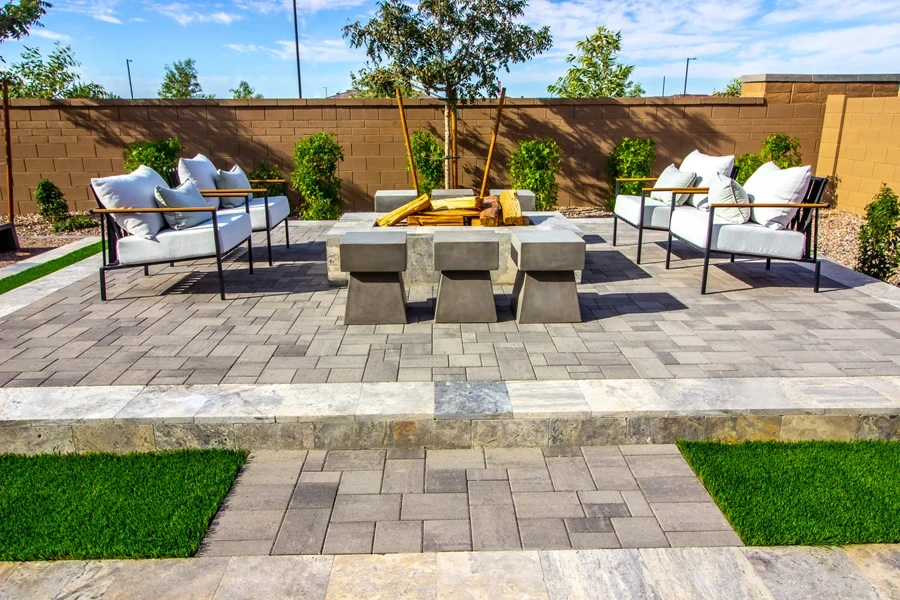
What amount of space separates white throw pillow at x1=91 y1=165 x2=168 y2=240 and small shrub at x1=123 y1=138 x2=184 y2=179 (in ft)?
12.5

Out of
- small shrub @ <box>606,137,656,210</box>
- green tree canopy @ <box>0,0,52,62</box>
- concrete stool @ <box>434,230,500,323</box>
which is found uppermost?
green tree canopy @ <box>0,0,52,62</box>

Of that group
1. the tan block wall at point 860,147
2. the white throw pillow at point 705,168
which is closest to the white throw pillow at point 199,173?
the white throw pillow at point 705,168

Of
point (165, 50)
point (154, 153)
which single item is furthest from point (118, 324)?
point (165, 50)

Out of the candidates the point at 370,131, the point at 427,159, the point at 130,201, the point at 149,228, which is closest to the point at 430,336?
the point at 149,228

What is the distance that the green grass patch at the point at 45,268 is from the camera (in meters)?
5.26

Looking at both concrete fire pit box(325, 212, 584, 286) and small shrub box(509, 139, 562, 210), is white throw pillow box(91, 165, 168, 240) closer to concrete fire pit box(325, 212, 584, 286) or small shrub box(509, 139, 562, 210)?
concrete fire pit box(325, 212, 584, 286)

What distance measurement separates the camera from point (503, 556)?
2.01m

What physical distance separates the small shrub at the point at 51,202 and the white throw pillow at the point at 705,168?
27.9 ft

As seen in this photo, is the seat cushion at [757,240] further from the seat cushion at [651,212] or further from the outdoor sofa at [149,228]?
the outdoor sofa at [149,228]

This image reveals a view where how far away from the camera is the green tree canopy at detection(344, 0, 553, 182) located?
853 centimetres

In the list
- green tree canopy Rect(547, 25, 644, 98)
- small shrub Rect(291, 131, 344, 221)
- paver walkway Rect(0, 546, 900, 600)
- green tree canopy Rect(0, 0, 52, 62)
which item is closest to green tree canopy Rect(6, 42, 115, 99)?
green tree canopy Rect(0, 0, 52, 62)

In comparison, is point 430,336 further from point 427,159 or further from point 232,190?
point 427,159

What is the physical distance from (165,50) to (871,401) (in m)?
34.2

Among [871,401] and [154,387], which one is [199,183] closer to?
[154,387]
